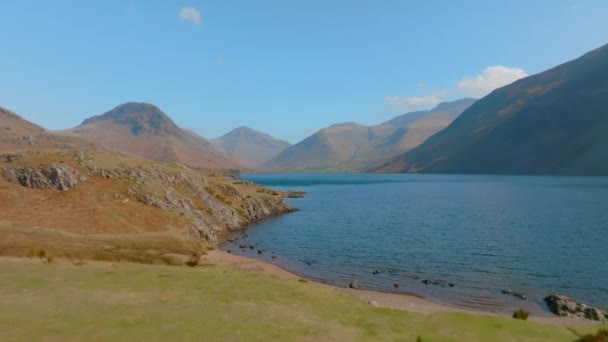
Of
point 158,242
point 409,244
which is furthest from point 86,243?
point 409,244

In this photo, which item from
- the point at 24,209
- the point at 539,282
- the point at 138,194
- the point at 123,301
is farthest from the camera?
the point at 138,194

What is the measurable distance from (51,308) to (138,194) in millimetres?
50566

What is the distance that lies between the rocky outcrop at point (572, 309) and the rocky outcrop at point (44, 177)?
Answer: 221 feet

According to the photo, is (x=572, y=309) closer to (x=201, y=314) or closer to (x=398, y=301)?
(x=398, y=301)

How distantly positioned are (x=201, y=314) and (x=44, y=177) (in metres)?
56.2

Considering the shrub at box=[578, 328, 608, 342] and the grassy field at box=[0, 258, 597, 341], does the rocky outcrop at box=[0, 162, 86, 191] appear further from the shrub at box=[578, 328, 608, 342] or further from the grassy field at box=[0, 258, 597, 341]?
the shrub at box=[578, 328, 608, 342]

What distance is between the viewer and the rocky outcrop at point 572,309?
34.8 meters

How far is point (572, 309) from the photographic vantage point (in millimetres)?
→ 36188

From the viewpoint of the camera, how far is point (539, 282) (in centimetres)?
4612

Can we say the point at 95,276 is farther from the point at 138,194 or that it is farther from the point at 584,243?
the point at 584,243

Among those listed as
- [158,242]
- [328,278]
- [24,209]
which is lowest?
[328,278]

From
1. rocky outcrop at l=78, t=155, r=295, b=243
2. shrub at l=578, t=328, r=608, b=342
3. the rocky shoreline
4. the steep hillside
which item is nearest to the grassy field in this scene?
shrub at l=578, t=328, r=608, b=342

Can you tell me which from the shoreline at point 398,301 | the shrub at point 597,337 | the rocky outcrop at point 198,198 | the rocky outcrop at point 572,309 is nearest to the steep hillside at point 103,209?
the rocky outcrop at point 198,198

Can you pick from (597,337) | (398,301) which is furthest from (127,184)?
(597,337)
